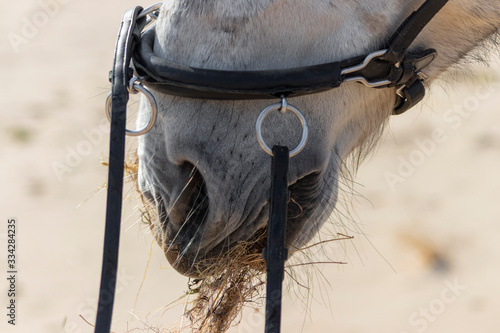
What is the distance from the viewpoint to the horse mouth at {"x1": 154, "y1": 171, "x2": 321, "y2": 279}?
124cm

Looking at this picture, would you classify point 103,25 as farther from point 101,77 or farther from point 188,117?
point 188,117

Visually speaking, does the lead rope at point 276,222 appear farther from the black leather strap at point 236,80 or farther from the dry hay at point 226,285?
the dry hay at point 226,285

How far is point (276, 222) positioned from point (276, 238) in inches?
1.3

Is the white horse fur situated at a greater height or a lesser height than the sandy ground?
lesser

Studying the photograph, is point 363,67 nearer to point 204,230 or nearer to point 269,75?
point 269,75

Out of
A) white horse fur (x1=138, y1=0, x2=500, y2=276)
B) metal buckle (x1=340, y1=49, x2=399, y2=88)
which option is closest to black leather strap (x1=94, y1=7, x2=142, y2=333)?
white horse fur (x1=138, y1=0, x2=500, y2=276)

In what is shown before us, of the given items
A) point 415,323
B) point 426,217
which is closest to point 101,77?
point 426,217

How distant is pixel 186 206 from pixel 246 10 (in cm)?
44

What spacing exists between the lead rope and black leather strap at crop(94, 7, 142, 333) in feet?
0.92

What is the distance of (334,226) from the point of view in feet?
8.79

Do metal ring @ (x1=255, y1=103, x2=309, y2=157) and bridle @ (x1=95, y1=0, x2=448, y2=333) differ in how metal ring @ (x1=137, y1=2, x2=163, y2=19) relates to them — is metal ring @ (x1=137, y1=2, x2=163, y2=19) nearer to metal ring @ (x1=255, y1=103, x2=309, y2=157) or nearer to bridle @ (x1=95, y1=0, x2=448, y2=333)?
bridle @ (x1=95, y1=0, x2=448, y2=333)

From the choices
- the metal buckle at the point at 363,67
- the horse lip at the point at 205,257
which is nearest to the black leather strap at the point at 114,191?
the horse lip at the point at 205,257

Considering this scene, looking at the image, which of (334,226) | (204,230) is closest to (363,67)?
(204,230)

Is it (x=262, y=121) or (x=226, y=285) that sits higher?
(x=262, y=121)
